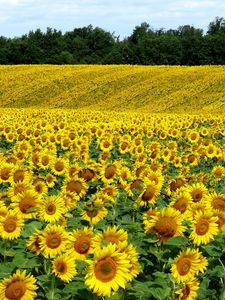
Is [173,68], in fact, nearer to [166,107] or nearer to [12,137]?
[166,107]

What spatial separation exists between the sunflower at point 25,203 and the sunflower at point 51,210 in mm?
176

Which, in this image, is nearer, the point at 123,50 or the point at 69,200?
the point at 69,200

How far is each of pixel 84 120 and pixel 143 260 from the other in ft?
52.2

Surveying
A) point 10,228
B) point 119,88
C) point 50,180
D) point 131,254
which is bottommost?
point 119,88

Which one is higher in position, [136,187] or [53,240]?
[53,240]

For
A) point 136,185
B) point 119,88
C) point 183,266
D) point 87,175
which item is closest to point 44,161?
point 87,175

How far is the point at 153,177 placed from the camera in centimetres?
596

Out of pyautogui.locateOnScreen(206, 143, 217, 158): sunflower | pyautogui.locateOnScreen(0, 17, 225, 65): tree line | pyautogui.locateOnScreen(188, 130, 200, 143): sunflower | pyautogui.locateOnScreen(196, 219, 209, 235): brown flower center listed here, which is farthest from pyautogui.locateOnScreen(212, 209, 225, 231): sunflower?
pyautogui.locateOnScreen(0, 17, 225, 65): tree line

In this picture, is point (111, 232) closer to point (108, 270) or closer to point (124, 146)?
point (108, 270)

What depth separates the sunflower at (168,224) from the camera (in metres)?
3.99

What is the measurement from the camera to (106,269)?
3014 millimetres

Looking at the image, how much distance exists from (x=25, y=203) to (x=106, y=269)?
1892 mm

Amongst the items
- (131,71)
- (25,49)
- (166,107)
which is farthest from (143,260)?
(25,49)

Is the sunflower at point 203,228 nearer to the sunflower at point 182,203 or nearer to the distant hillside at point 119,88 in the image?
the sunflower at point 182,203
